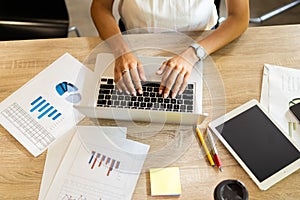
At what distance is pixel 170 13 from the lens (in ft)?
3.96

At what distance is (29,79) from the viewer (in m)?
1.13

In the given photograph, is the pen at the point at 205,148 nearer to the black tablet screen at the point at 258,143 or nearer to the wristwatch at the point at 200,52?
the black tablet screen at the point at 258,143

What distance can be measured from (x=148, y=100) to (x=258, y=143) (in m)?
0.31

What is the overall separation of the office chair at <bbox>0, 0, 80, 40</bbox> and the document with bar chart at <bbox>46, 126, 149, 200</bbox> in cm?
67

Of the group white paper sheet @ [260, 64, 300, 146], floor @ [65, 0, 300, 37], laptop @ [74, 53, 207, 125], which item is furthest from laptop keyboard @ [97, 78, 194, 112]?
floor @ [65, 0, 300, 37]

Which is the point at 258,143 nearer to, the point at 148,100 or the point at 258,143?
the point at 258,143

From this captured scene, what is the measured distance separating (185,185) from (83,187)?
0.25 m

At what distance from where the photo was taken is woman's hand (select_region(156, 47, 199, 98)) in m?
1.05

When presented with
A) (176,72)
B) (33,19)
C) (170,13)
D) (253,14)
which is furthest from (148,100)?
(253,14)

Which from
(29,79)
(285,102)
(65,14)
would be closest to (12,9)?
(65,14)

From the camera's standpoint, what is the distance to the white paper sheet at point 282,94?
1.03 meters

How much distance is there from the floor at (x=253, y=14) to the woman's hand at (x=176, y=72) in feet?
3.63

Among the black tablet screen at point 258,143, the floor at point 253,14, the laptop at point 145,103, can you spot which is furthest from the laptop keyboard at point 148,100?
the floor at point 253,14

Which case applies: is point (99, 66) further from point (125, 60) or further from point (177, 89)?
point (177, 89)
